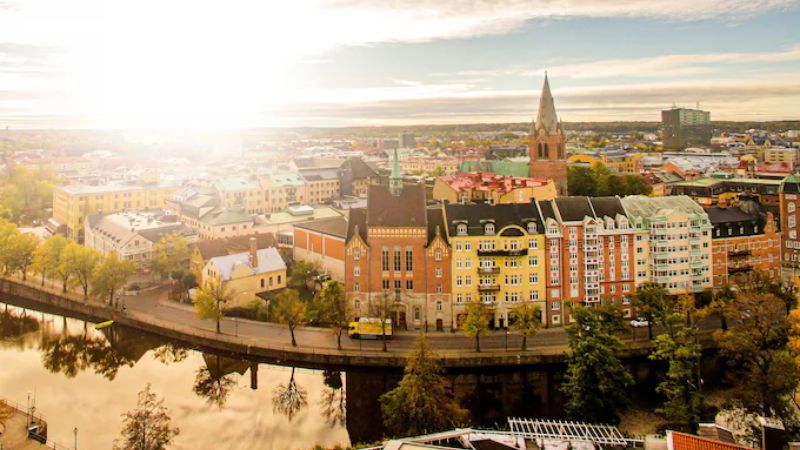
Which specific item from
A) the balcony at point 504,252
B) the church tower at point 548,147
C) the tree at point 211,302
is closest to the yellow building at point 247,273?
the tree at point 211,302

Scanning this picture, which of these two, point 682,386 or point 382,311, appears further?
point 382,311

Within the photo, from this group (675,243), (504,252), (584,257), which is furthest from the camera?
(675,243)

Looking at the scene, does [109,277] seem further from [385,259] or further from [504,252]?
[504,252]

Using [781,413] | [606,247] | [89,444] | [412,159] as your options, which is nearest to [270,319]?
[89,444]

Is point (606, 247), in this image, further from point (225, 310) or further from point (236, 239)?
point (236, 239)

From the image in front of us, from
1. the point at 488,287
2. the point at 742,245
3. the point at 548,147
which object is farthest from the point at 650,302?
the point at 548,147

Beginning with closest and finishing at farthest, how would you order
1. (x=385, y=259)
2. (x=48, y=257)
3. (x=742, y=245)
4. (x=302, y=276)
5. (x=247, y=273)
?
(x=385, y=259), (x=247, y=273), (x=742, y=245), (x=302, y=276), (x=48, y=257)

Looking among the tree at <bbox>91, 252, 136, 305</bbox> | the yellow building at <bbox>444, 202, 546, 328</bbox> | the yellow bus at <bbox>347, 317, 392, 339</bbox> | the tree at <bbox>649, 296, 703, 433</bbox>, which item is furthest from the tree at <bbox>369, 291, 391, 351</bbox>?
the tree at <bbox>91, 252, 136, 305</bbox>
